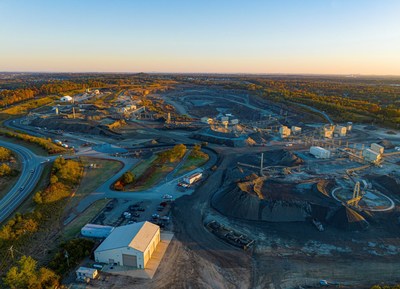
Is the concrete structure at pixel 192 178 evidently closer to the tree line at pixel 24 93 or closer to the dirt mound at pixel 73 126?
the dirt mound at pixel 73 126

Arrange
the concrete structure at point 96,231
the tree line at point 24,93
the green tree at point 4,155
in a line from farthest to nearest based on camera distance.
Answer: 1. the tree line at point 24,93
2. the green tree at point 4,155
3. the concrete structure at point 96,231

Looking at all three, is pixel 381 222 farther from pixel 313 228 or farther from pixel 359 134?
pixel 359 134

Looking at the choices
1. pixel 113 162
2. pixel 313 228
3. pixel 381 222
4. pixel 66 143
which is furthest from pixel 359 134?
pixel 66 143

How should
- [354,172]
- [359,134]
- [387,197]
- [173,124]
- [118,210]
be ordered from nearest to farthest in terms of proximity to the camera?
[118,210] < [387,197] < [354,172] < [359,134] < [173,124]

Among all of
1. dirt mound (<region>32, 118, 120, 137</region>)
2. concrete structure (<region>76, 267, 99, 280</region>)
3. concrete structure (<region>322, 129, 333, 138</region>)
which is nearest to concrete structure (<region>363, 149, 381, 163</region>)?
concrete structure (<region>322, 129, 333, 138</region>)

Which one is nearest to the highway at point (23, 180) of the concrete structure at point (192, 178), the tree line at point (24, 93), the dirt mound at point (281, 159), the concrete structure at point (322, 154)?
the concrete structure at point (192, 178)

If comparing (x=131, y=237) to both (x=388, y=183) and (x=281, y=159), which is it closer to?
(x=281, y=159)
